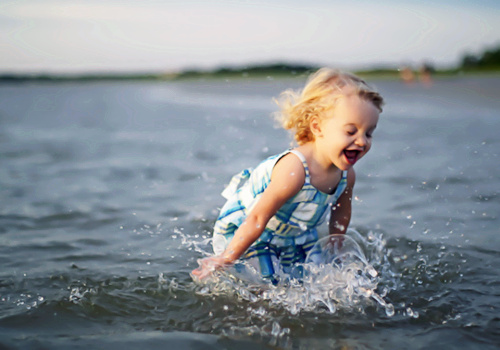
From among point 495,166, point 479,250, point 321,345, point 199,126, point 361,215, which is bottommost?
point 321,345

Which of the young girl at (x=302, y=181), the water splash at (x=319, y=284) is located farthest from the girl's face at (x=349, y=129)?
the water splash at (x=319, y=284)

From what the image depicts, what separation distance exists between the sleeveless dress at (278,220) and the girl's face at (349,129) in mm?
195

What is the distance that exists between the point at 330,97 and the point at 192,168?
A: 4308mm

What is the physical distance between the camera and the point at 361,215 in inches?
208

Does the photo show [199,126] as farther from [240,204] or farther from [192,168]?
[240,204]

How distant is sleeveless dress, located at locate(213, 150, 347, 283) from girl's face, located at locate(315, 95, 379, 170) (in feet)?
0.64

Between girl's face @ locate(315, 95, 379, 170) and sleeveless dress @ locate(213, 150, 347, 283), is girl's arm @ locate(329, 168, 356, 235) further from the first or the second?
girl's face @ locate(315, 95, 379, 170)

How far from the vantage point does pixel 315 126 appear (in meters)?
3.34

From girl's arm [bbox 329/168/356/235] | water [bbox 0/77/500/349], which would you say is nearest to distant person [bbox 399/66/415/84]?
water [bbox 0/77/500/349]

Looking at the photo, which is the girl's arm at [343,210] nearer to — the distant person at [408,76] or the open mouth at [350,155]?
the open mouth at [350,155]

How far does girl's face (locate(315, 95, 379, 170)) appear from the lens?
3.16 m

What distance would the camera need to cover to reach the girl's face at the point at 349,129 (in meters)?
3.16

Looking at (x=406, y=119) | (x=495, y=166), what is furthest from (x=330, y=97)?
(x=406, y=119)

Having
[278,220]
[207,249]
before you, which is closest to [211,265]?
[278,220]
